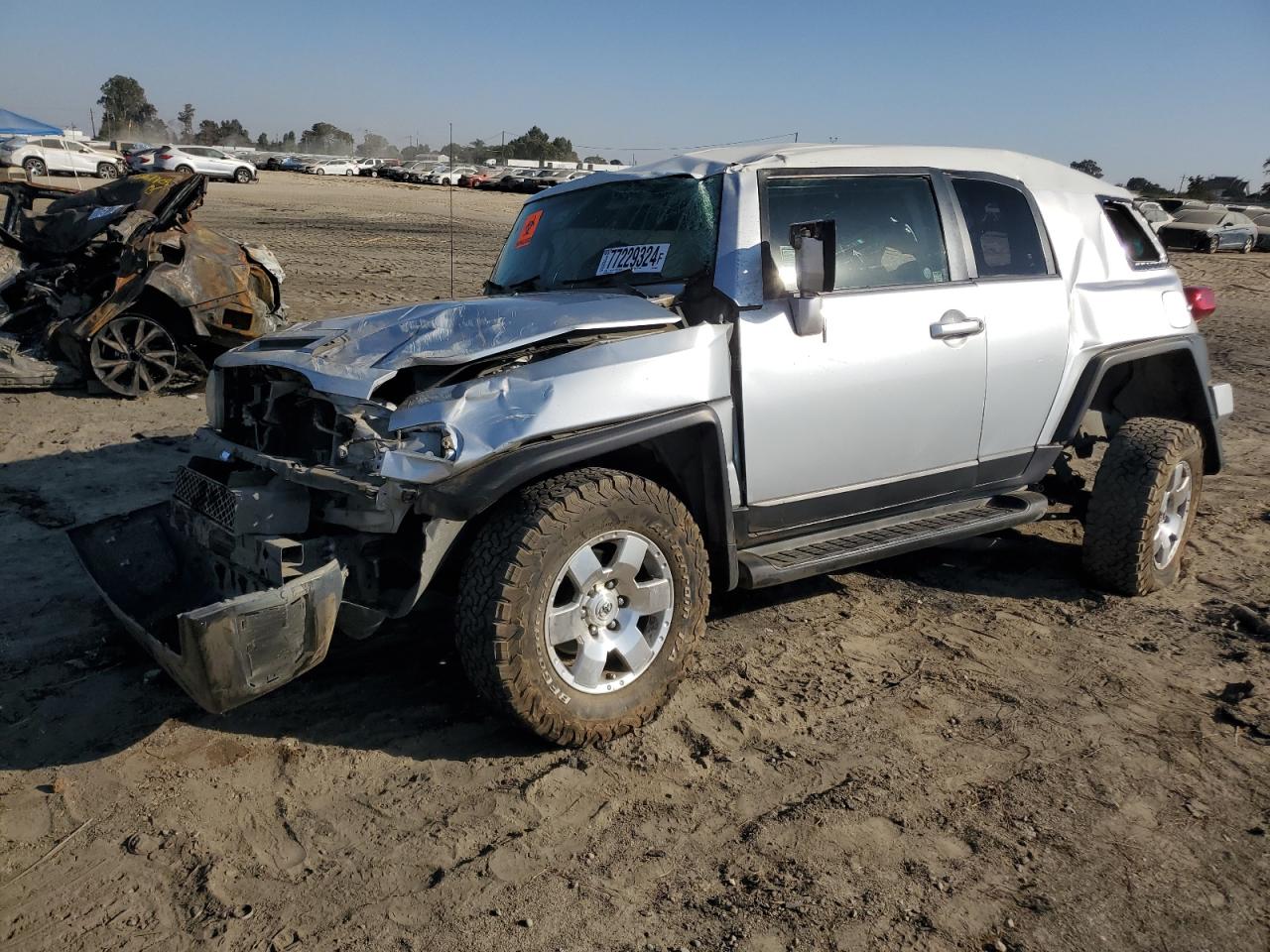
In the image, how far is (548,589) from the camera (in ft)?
11.2

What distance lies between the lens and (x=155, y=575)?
4.30 metres

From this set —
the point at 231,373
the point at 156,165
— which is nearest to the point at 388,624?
the point at 231,373

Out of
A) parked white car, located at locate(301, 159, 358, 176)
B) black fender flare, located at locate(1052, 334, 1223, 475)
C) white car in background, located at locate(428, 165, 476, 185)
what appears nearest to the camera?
black fender flare, located at locate(1052, 334, 1223, 475)

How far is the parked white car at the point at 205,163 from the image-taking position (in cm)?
3850

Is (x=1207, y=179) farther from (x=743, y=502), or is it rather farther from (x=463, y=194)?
(x=743, y=502)

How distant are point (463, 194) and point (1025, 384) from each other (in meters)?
36.0

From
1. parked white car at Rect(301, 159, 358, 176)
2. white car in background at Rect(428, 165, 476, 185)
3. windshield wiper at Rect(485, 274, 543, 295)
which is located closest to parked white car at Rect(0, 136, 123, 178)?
white car in background at Rect(428, 165, 476, 185)

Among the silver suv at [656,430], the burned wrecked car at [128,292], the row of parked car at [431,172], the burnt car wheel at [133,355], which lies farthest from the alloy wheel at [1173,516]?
the row of parked car at [431,172]

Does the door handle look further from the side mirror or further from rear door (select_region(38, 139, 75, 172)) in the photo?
rear door (select_region(38, 139, 75, 172))

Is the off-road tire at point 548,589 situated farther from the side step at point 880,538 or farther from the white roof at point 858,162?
the white roof at point 858,162

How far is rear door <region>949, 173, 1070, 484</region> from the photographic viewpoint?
4.63m

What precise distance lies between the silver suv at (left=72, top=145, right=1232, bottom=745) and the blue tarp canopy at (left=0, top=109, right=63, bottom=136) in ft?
130

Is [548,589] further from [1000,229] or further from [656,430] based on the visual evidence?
[1000,229]

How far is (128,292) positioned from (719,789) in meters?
7.65
